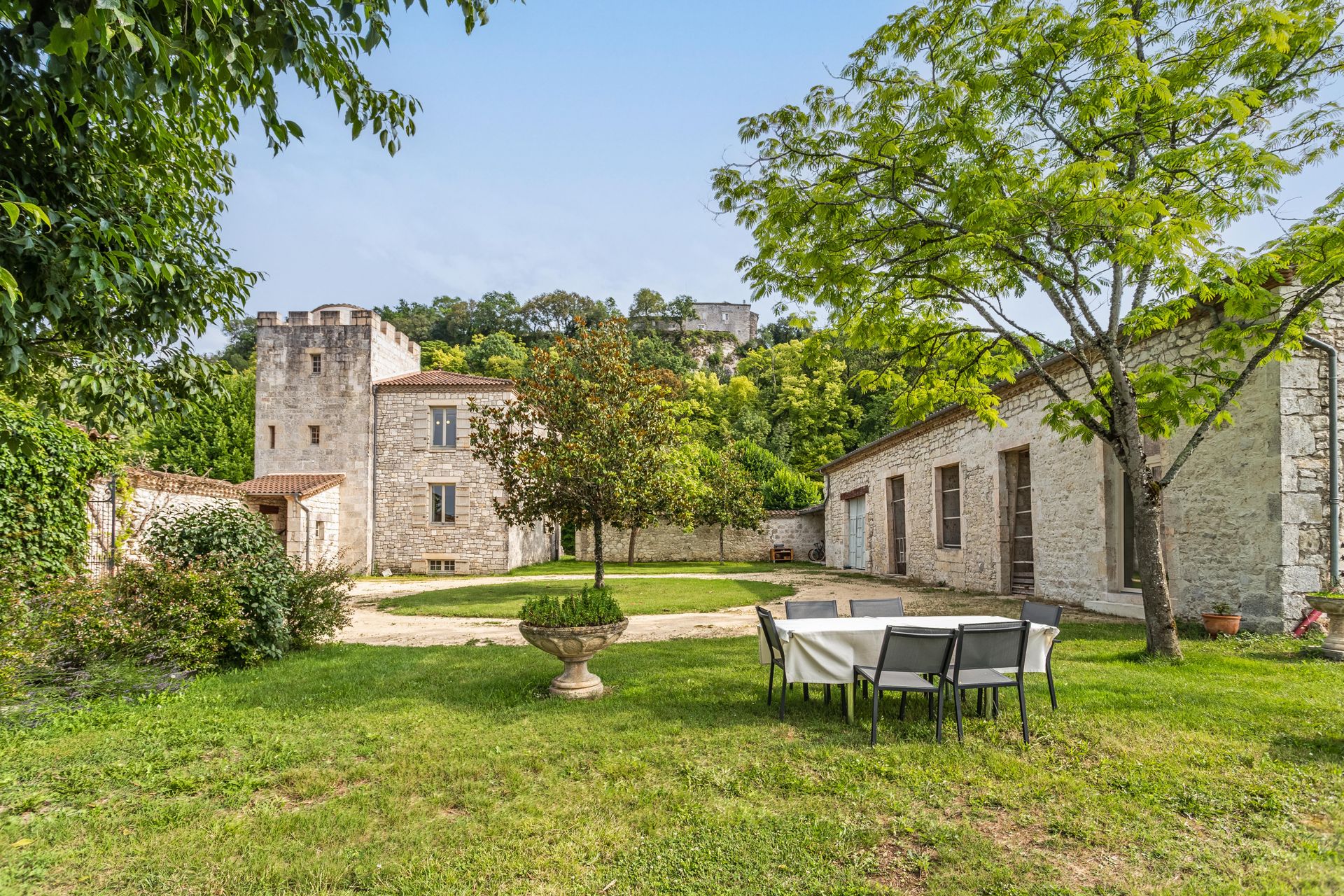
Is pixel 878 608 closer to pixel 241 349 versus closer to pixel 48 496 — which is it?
pixel 48 496

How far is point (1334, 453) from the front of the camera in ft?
23.6

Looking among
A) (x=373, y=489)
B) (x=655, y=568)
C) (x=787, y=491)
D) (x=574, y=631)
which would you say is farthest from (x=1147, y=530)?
(x=787, y=491)

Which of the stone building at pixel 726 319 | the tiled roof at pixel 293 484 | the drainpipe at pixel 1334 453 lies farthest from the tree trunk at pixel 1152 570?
the stone building at pixel 726 319

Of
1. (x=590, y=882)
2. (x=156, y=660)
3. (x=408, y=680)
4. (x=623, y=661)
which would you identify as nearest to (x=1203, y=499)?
(x=623, y=661)

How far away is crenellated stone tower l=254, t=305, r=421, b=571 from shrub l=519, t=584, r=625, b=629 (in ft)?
55.3

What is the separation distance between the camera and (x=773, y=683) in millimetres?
5812

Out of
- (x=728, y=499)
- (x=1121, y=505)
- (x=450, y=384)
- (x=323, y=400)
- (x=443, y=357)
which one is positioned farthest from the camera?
(x=443, y=357)

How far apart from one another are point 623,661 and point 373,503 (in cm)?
1599

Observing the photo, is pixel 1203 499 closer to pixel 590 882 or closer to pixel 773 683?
pixel 773 683

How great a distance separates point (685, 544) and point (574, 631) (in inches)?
833

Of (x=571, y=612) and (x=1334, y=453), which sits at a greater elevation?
(x=1334, y=453)

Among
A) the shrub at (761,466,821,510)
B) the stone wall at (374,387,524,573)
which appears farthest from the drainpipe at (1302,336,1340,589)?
the shrub at (761,466,821,510)

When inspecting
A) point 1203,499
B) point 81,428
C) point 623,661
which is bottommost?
point 623,661

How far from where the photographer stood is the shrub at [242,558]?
717 cm
